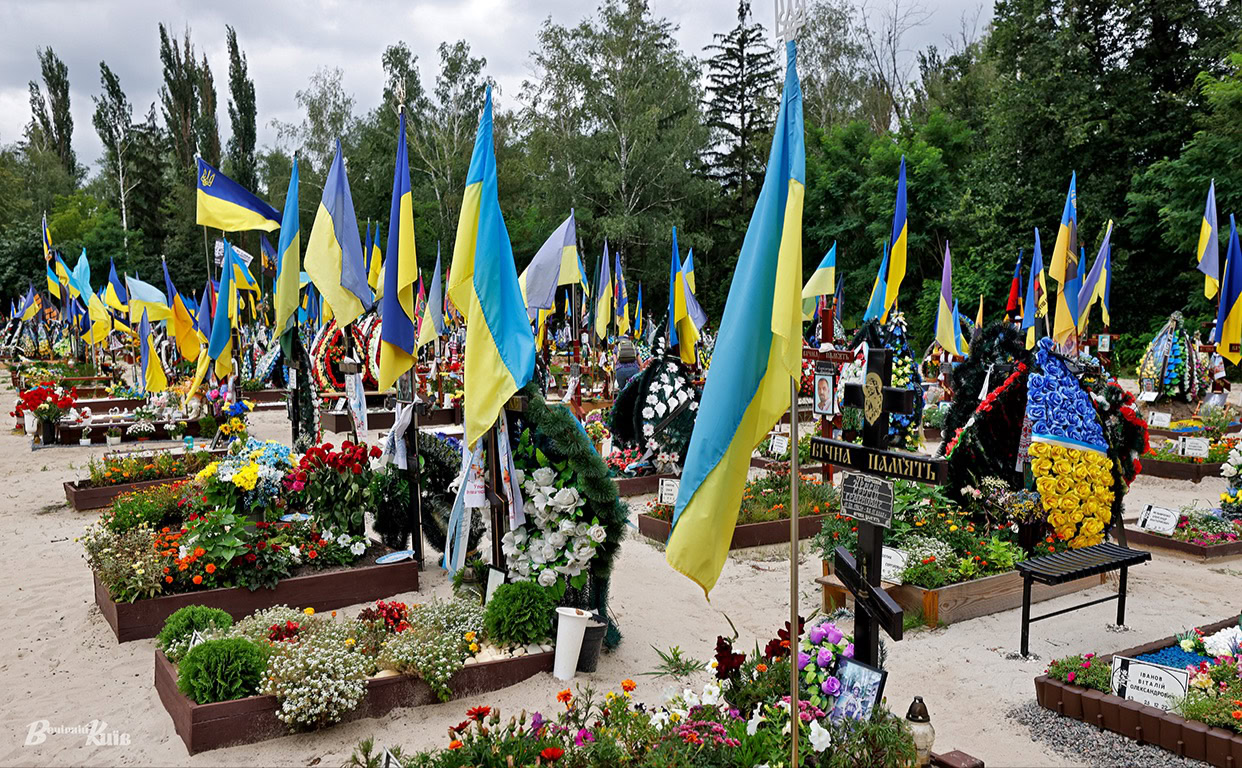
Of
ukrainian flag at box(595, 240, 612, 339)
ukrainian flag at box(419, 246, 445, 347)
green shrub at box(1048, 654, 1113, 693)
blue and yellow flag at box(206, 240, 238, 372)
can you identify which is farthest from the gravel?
ukrainian flag at box(595, 240, 612, 339)

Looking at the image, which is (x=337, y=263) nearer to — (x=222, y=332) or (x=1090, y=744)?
(x=222, y=332)

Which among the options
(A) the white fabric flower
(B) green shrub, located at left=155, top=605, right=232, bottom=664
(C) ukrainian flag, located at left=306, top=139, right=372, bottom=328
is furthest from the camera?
(C) ukrainian flag, located at left=306, top=139, right=372, bottom=328

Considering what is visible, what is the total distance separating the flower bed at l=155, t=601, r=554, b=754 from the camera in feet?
16.5

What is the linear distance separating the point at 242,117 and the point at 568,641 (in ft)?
170

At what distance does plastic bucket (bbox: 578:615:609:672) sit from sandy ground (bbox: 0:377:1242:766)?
11 centimetres

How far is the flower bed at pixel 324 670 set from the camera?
504cm

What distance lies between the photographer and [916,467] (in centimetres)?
472

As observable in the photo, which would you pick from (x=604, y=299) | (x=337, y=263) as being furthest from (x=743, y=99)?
(x=337, y=263)

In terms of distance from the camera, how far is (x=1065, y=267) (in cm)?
1295

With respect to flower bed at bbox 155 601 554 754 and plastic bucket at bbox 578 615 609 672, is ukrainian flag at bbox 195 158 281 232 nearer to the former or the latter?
flower bed at bbox 155 601 554 754

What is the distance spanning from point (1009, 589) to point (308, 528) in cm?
597

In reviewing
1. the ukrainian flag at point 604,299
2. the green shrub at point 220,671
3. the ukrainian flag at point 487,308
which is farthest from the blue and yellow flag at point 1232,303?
the green shrub at point 220,671

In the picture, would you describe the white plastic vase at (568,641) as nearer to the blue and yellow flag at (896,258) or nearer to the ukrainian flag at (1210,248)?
the blue and yellow flag at (896,258)

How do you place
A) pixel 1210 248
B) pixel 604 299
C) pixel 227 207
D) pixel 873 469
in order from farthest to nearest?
pixel 604 299 → pixel 1210 248 → pixel 227 207 → pixel 873 469
